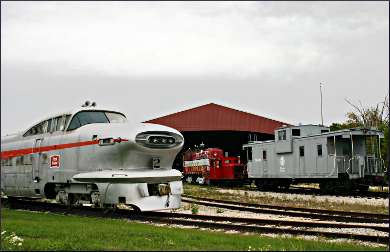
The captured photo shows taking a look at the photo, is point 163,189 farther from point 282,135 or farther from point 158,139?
point 282,135

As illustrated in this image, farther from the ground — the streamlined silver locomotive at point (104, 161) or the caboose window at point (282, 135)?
the caboose window at point (282, 135)

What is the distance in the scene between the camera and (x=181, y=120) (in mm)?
42438

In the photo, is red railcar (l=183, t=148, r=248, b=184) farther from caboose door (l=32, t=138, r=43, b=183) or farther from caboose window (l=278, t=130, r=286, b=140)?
caboose door (l=32, t=138, r=43, b=183)

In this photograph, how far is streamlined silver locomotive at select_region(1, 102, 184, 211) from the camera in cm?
1210

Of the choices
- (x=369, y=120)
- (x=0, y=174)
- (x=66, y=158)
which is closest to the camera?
(x=66, y=158)

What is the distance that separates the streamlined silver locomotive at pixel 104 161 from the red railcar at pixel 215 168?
20.5 meters

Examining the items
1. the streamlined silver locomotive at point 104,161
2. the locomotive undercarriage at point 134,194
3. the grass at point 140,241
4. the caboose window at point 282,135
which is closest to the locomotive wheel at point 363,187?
the caboose window at point 282,135

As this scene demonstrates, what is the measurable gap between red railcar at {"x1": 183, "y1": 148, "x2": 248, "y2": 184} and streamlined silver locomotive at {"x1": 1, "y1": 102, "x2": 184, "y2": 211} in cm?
2051

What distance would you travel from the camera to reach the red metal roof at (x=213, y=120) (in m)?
42.3

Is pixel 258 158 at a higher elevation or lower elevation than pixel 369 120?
lower

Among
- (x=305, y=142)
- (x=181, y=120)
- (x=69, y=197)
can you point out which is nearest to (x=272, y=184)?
(x=305, y=142)

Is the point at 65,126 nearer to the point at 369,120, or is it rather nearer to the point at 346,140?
the point at 346,140

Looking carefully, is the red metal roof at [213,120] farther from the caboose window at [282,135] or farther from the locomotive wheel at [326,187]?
the locomotive wheel at [326,187]

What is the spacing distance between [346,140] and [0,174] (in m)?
16.5
